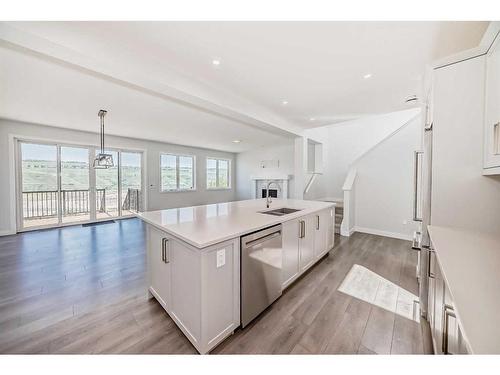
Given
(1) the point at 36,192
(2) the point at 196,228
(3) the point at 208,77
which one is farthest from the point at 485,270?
(1) the point at 36,192

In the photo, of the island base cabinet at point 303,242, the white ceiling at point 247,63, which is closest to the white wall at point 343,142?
the white ceiling at point 247,63

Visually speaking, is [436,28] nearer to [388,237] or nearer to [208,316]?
[208,316]

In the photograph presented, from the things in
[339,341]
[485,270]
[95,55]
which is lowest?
[339,341]

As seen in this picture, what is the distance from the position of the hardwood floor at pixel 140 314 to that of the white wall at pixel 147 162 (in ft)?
6.53

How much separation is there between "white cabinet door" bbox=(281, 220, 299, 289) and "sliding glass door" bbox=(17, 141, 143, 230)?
18.5 feet

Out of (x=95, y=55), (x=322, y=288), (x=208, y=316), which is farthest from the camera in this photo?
(x=322, y=288)

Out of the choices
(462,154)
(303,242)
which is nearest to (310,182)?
(303,242)

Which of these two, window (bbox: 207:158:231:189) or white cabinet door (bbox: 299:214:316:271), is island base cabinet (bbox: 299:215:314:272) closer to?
white cabinet door (bbox: 299:214:316:271)

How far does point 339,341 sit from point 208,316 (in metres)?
1.07

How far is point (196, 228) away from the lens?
1677 mm

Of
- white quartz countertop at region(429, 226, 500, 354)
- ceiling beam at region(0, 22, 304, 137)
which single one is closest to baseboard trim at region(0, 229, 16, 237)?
ceiling beam at region(0, 22, 304, 137)

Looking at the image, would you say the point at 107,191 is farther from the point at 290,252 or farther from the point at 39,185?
the point at 290,252

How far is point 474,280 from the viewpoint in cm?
91

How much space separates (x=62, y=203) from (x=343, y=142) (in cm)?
811
